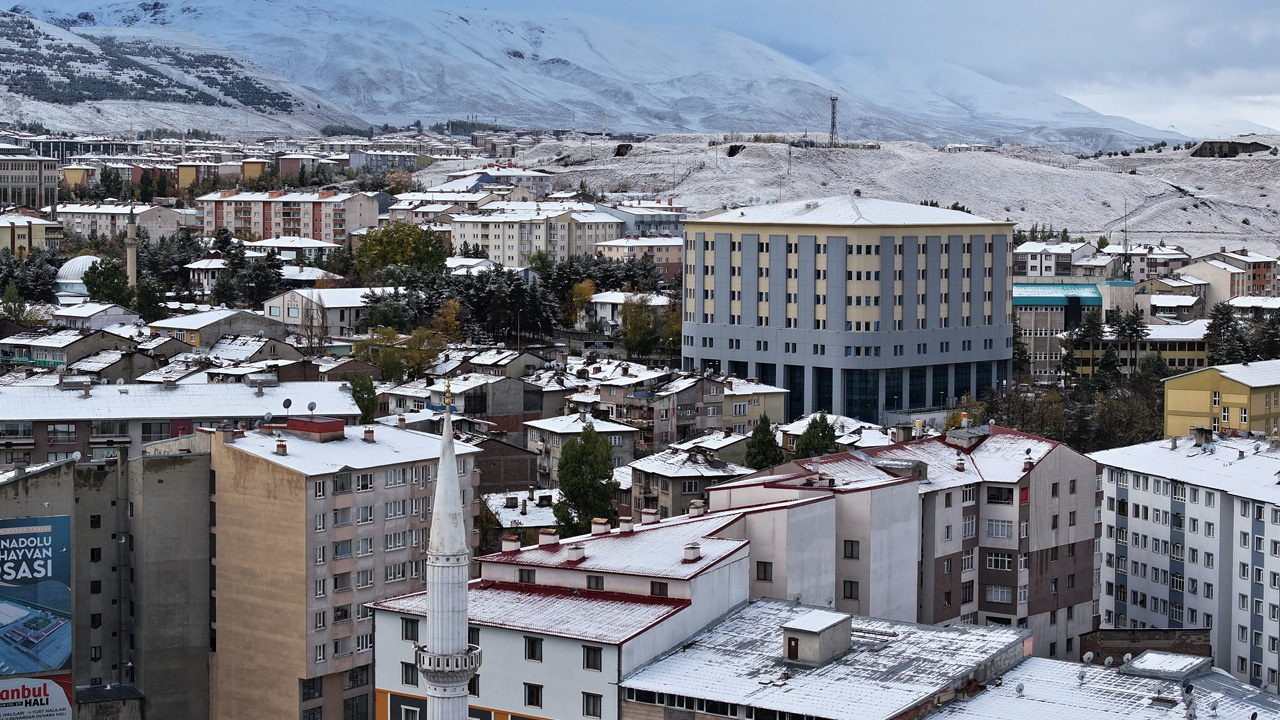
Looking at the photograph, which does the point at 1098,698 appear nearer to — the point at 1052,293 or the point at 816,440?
the point at 816,440

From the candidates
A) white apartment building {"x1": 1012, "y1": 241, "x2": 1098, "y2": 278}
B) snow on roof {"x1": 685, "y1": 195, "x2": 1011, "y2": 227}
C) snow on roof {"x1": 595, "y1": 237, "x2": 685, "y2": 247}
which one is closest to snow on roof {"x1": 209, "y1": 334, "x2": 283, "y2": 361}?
snow on roof {"x1": 685, "y1": 195, "x2": 1011, "y2": 227}

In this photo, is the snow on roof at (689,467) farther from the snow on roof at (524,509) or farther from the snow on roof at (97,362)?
the snow on roof at (97,362)

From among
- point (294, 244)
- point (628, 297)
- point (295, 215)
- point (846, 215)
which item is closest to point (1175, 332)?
point (846, 215)

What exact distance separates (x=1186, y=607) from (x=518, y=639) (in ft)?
48.7

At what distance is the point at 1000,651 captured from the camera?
20453mm

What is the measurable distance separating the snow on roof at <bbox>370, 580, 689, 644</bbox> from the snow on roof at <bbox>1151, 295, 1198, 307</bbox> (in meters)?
53.6

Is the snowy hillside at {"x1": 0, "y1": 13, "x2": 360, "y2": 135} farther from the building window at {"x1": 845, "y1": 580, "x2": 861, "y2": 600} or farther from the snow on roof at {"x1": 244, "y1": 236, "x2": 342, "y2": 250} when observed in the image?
the building window at {"x1": 845, "y1": 580, "x2": 861, "y2": 600}

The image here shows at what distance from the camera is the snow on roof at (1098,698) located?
18.8m

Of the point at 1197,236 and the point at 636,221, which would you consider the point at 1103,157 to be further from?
the point at 636,221

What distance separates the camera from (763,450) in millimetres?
37562

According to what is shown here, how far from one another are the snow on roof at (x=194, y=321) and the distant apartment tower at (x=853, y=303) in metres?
13.7

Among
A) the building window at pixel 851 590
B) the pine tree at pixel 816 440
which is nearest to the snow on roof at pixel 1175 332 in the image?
the pine tree at pixel 816 440

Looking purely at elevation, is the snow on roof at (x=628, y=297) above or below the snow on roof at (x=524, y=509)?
above

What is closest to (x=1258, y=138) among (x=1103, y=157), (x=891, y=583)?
(x=1103, y=157)
